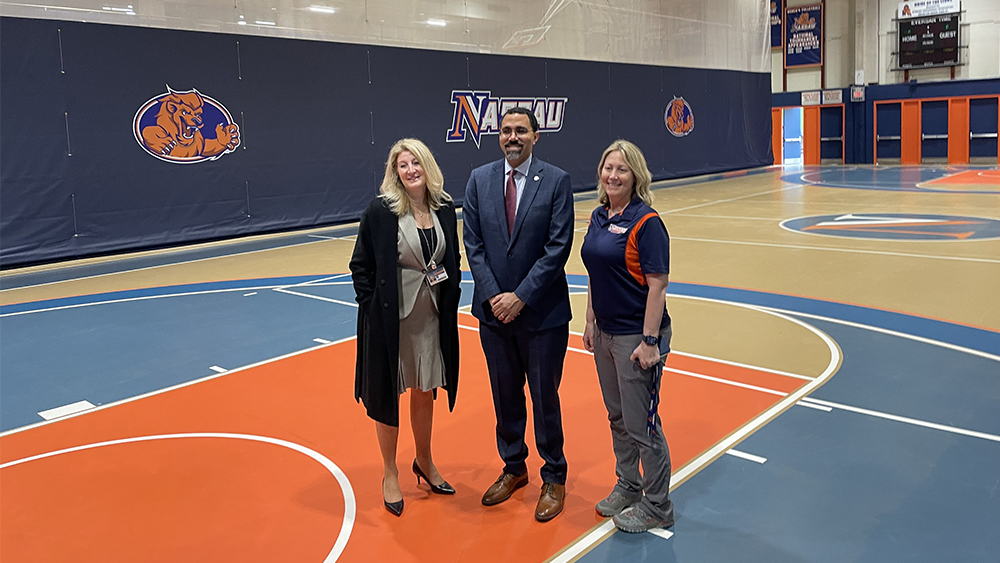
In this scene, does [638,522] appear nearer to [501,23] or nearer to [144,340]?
[144,340]

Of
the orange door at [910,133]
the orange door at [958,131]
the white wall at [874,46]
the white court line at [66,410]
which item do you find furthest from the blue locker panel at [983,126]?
the white court line at [66,410]

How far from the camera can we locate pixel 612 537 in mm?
3545

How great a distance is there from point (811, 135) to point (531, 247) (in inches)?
1206

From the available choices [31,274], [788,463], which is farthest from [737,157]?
[788,463]

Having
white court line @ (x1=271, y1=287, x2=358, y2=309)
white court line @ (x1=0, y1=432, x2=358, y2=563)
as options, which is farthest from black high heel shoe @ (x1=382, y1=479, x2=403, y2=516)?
white court line @ (x1=271, y1=287, x2=358, y2=309)

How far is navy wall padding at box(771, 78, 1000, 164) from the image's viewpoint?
2709 cm

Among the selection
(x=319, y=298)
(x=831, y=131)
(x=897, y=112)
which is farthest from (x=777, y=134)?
(x=319, y=298)

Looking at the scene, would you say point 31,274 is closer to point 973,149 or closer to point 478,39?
point 478,39

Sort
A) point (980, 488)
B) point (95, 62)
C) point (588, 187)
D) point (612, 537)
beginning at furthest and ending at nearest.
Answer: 1. point (588, 187)
2. point (95, 62)
3. point (980, 488)
4. point (612, 537)

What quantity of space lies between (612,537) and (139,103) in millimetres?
11928

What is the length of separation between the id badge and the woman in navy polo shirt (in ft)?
2.28

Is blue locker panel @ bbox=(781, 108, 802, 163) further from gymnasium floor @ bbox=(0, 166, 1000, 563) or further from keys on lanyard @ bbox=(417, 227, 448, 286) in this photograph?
keys on lanyard @ bbox=(417, 227, 448, 286)

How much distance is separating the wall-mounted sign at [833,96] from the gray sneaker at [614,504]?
30.0m

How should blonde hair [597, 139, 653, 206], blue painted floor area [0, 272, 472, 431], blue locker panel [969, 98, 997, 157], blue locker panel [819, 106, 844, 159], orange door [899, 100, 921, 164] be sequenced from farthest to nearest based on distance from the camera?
blue locker panel [819, 106, 844, 159] < orange door [899, 100, 921, 164] < blue locker panel [969, 98, 997, 157] < blue painted floor area [0, 272, 472, 431] < blonde hair [597, 139, 653, 206]
